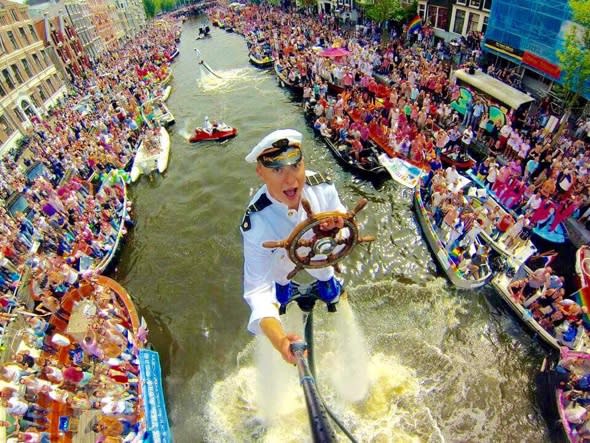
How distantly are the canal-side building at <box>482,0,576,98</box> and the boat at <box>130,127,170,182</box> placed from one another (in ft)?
81.6

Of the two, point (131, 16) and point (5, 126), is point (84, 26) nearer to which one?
point (131, 16)

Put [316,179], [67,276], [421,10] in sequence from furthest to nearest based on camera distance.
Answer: [421,10]
[67,276]
[316,179]

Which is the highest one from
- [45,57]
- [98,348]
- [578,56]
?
[578,56]

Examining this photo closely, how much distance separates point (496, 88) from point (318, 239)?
2092 centimetres

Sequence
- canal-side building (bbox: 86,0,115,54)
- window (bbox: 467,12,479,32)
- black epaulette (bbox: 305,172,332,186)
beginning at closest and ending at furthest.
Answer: black epaulette (bbox: 305,172,332,186) < window (bbox: 467,12,479,32) < canal-side building (bbox: 86,0,115,54)

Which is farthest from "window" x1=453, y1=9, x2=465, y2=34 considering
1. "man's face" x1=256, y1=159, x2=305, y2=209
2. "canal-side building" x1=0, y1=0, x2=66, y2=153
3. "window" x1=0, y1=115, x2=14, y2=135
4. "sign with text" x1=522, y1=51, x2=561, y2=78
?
"window" x1=0, y1=115, x2=14, y2=135

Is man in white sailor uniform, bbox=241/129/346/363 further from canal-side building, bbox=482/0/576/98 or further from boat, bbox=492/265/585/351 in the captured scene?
canal-side building, bbox=482/0/576/98

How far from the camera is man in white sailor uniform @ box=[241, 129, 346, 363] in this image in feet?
11.9

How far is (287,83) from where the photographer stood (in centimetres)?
3341

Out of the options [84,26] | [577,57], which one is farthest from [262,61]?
[84,26]

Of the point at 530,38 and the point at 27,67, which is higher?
the point at 530,38

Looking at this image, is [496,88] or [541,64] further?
[541,64]

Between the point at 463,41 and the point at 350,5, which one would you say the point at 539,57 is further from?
the point at 350,5

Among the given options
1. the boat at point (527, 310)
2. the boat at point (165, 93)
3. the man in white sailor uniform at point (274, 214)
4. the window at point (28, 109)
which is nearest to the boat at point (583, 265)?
the boat at point (527, 310)
